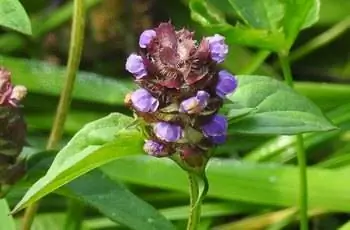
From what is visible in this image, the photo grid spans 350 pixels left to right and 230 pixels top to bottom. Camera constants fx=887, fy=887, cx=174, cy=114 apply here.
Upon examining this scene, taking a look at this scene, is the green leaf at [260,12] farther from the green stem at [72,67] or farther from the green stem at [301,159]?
the green stem at [72,67]

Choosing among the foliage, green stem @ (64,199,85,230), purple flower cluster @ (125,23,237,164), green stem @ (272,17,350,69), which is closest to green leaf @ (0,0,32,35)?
the foliage

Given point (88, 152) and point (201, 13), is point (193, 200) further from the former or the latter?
point (201, 13)

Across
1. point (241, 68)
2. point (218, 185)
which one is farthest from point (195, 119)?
point (241, 68)

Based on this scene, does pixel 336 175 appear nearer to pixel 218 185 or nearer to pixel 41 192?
pixel 218 185

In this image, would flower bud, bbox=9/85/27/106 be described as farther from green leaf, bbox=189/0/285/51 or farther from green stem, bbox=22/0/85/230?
green leaf, bbox=189/0/285/51

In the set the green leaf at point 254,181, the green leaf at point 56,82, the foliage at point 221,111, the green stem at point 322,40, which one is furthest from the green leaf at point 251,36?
the green stem at point 322,40

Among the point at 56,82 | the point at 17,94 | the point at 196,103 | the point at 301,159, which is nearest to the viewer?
the point at 196,103

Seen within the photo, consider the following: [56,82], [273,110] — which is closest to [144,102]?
[273,110]
